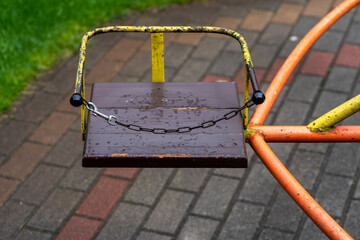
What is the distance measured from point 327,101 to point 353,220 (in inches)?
43.7

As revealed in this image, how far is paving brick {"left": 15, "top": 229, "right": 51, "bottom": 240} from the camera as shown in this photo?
2.97 meters

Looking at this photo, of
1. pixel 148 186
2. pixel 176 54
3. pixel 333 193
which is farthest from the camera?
pixel 176 54

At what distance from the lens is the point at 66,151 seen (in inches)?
139

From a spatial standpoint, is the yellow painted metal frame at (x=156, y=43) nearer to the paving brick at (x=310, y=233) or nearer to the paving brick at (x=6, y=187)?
the paving brick at (x=310, y=233)

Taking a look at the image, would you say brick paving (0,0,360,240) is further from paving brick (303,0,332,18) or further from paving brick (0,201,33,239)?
paving brick (303,0,332,18)

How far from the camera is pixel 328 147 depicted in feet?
11.5

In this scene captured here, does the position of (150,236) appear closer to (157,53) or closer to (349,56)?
(157,53)

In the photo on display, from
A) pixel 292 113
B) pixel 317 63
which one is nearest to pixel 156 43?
pixel 292 113

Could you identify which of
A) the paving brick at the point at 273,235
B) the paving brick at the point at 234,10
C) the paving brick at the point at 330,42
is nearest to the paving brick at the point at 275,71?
the paving brick at the point at 330,42

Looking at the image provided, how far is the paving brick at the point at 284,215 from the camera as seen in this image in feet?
9.82

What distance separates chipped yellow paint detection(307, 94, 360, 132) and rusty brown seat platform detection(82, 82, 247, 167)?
31cm

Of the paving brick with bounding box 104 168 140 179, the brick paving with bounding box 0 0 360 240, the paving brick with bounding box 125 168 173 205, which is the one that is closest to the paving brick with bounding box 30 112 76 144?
the brick paving with bounding box 0 0 360 240

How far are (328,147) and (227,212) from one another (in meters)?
0.90

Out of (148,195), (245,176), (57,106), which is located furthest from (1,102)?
(245,176)
